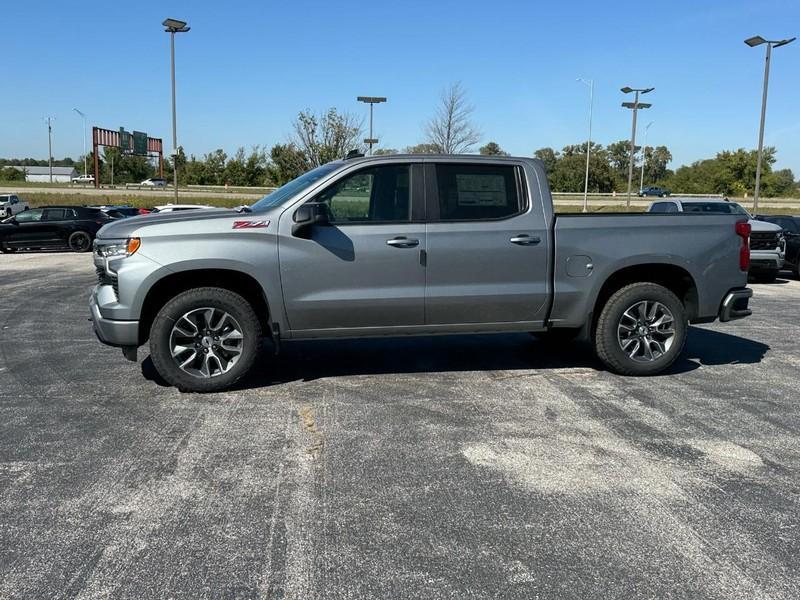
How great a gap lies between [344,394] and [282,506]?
2105mm

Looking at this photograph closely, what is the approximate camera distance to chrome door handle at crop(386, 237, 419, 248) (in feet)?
19.0

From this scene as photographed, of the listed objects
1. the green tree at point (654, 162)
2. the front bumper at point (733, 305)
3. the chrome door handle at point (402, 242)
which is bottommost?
the front bumper at point (733, 305)

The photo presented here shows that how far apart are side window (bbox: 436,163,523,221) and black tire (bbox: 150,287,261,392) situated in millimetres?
1853

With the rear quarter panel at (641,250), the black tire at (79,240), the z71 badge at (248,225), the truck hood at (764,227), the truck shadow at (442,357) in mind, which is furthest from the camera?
the black tire at (79,240)

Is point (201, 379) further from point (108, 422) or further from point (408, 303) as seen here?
point (408, 303)

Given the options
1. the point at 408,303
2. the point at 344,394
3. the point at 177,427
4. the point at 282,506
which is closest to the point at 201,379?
the point at 177,427

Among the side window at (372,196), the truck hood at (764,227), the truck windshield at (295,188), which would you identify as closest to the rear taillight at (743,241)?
the side window at (372,196)

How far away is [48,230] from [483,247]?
20215mm

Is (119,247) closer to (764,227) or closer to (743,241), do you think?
(743,241)

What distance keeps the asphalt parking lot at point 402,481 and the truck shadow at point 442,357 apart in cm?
7

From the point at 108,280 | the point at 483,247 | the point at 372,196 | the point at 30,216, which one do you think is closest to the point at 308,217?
the point at 372,196

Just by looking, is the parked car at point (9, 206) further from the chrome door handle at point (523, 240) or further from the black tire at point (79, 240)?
the chrome door handle at point (523, 240)

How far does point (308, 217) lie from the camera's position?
18.1ft

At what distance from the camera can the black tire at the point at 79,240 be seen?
22.5m
